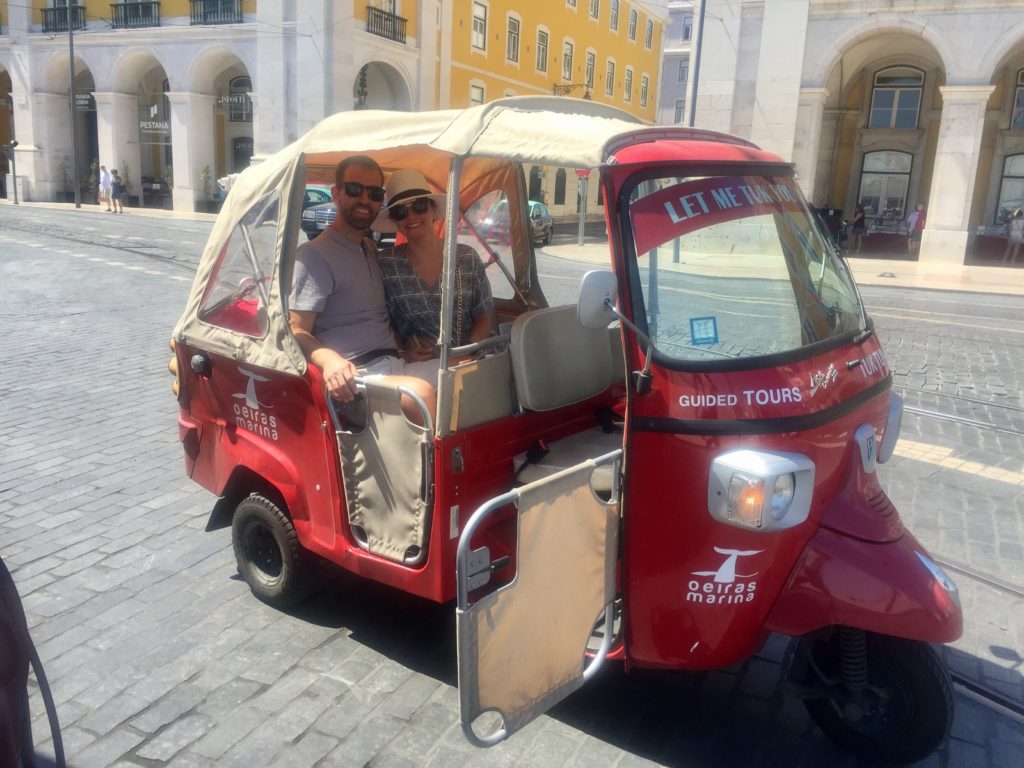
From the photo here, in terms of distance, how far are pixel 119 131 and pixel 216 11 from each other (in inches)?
269

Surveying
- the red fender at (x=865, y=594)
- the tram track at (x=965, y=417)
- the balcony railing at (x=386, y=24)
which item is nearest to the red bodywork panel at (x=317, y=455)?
the red fender at (x=865, y=594)

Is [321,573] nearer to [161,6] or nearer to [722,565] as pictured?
[722,565]

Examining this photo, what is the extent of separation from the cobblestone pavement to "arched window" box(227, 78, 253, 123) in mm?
33517

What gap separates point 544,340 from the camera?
11.4ft

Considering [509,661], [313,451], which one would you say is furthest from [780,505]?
[313,451]

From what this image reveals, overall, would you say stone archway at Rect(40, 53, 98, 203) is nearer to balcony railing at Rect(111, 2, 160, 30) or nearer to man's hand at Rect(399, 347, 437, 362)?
balcony railing at Rect(111, 2, 160, 30)

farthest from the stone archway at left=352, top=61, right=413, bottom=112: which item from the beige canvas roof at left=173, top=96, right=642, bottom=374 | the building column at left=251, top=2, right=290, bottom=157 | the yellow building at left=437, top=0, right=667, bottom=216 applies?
the beige canvas roof at left=173, top=96, right=642, bottom=374

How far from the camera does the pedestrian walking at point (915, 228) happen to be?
26.3 m

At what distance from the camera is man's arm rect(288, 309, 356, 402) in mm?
3332

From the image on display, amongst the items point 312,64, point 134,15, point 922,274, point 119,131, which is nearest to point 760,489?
point 922,274

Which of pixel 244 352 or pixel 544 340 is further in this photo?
pixel 244 352

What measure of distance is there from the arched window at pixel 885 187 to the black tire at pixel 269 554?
29.7m

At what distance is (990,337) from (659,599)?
34.2 ft

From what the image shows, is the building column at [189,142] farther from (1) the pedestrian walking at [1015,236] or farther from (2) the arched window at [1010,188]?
(2) the arched window at [1010,188]
